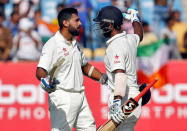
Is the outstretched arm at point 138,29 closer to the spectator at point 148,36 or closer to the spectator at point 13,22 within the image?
the spectator at point 148,36

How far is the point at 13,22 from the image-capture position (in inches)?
421

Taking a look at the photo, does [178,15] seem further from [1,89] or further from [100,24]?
[100,24]

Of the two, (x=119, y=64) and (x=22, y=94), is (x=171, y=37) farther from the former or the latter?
(x=119, y=64)

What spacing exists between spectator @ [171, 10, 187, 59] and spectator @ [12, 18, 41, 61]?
302 cm

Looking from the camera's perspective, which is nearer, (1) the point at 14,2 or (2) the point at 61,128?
(2) the point at 61,128

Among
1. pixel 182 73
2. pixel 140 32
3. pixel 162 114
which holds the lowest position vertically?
pixel 162 114

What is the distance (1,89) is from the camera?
9992 mm

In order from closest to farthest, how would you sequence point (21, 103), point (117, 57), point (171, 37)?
point (117, 57), point (21, 103), point (171, 37)

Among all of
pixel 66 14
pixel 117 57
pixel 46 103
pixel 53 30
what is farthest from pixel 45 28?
pixel 117 57

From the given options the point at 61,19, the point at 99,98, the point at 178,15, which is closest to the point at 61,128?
the point at 61,19

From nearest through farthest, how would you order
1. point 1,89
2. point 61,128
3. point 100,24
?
point 100,24
point 61,128
point 1,89

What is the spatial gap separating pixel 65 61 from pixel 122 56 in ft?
3.61

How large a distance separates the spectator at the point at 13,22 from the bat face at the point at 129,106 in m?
5.37

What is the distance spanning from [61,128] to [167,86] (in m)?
4.38
